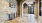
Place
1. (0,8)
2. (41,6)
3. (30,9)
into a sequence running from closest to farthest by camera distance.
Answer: (0,8) → (41,6) → (30,9)

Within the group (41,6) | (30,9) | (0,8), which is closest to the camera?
(0,8)

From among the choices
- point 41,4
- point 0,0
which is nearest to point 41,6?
point 41,4

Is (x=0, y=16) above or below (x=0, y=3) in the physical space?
below

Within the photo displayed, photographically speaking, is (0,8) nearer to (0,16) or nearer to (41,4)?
(0,16)

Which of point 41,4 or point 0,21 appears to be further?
point 41,4

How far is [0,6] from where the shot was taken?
2502 millimetres

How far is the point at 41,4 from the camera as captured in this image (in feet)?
19.5

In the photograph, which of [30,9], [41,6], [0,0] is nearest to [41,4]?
[41,6]

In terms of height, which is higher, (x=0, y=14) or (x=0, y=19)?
(x=0, y=14)

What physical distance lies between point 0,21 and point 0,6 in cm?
51

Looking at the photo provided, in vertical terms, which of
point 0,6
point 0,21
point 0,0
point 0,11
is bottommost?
point 0,21

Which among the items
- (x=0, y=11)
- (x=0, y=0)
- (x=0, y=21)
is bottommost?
(x=0, y=21)

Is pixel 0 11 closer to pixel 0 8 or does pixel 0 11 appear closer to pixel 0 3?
pixel 0 8

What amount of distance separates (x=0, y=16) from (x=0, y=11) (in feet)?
0.57
